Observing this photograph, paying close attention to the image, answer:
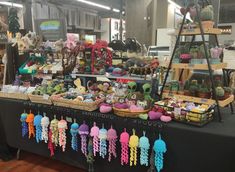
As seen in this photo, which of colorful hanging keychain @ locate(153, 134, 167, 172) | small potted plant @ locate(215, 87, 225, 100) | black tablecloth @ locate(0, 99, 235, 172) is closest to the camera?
black tablecloth @ locate(0, 99, 235, 172)

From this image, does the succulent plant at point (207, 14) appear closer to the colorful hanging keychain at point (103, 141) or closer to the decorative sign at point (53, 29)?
the colorful hanging keychain at point (103, 141)

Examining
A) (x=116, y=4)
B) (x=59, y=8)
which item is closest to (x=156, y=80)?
(x=59, y=8)

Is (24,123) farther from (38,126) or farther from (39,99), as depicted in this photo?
(39,99)

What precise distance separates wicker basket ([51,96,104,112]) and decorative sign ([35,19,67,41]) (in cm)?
150

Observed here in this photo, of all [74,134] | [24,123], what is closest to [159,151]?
[74,134]

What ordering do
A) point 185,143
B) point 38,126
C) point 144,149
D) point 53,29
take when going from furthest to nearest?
1. point 53,29
2. point 38,126
3. point 144,149
4. point 185,143

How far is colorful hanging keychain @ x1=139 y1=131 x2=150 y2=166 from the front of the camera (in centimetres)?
176

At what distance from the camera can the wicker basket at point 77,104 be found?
6.77 ft

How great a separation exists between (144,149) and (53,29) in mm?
2488

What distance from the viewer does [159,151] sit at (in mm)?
1704

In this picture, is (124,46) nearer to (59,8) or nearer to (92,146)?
(92,146)

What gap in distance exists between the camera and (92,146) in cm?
203

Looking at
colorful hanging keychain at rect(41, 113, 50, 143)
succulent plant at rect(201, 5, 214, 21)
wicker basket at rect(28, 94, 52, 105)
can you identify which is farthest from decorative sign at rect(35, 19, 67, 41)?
succulent plant at rect(201, 5, 214, 21)

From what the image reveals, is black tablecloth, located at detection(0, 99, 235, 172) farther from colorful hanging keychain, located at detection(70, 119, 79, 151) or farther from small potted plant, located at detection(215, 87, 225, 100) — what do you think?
small potted plant, located at detection(215, 87, 225, 100)
